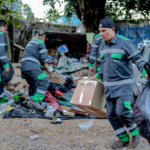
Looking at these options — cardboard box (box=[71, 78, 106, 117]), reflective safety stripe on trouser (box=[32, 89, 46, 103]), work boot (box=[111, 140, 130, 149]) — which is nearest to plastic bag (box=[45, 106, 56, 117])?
reflective safety stripe on trouser (box=[32, 89, 46, 103])

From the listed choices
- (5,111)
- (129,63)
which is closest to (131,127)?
(129,63)

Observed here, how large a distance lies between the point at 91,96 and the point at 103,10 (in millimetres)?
6633

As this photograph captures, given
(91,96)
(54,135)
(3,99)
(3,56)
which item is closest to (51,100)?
(3,99)

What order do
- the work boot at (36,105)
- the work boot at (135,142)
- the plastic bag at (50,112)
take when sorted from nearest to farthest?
1. the work boot at (135,142)
2. the plastic bag at (50,112)
3. the work boot at (36,105)

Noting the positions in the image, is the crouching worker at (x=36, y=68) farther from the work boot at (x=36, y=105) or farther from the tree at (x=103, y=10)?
the tree at (x=103, y=10)

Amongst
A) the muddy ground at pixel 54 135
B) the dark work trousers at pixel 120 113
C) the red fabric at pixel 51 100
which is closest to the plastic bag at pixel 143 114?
the dark work trousers at pixel 120 113

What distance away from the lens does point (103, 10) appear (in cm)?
897

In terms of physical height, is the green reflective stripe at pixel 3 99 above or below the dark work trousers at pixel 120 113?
below

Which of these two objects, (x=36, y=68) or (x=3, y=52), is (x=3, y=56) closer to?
(x=3, y=52)

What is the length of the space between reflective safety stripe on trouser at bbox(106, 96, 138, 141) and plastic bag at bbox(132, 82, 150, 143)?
1.22 ft

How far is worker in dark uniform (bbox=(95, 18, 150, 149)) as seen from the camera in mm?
2887

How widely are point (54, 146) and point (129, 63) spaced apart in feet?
5.35

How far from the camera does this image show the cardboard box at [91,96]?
3.17 meters

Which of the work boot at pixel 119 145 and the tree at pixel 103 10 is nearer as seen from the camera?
the work boot at pixel 119 145
